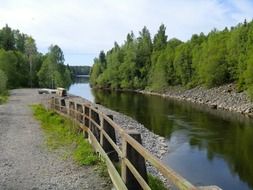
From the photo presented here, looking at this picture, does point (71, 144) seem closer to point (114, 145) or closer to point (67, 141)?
point (67, 141)

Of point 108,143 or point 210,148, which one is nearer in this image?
point 108,143

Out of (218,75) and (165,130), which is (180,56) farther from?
(165,130)

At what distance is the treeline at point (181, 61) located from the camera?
Result: 83.3 meters

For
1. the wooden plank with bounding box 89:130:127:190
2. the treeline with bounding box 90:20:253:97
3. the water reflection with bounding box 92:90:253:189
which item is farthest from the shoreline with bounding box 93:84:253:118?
the wooden plank with bounding box 89:130:127:190

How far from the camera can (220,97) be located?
77.3 metres

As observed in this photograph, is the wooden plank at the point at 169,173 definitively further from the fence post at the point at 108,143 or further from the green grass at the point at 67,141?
the green grass at the point at 67,141

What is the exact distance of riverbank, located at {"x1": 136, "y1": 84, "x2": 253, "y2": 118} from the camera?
63.7m

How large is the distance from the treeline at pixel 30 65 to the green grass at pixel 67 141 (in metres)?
73.8

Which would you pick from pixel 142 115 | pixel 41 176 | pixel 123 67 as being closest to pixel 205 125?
pixel 142 115

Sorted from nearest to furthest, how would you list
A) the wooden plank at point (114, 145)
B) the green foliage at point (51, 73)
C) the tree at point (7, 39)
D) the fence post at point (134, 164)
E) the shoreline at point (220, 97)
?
1. the fence post at point (134, 164)
2. the wooden plank at point (114, 145)
3. the shoreline at point (220, 97)
4. the green foliage at point (51, 73)
5. the tree at point (7, 39)

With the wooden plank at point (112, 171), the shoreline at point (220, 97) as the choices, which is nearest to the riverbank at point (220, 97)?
the shoreline at point (220, 97)

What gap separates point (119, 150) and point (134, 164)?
1289 mm

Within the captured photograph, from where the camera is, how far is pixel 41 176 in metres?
11.3

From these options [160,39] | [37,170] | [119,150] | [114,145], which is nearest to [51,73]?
[160,39]
